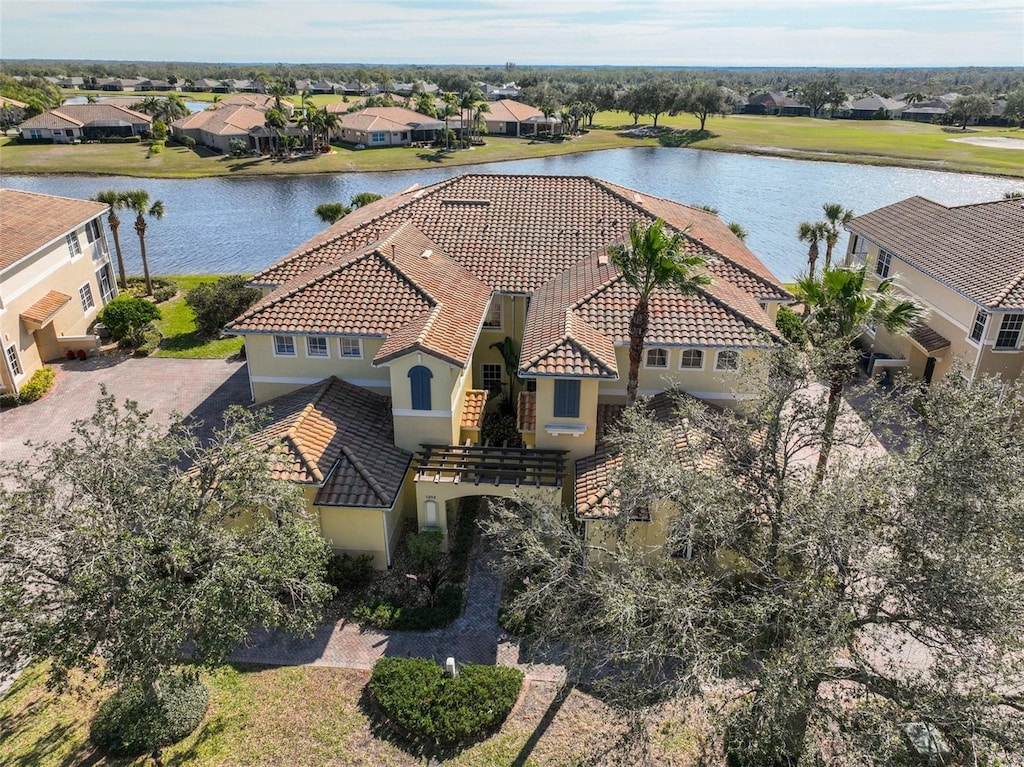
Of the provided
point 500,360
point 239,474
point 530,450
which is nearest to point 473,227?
point 500,360

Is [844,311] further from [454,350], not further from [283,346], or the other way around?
[283,346]

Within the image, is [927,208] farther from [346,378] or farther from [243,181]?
[243,181]

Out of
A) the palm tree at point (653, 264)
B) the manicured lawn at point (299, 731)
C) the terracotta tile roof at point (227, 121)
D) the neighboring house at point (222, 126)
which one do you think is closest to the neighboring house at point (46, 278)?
the manicured lawn at point (299, 731)

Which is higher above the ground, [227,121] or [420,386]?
[227,121]

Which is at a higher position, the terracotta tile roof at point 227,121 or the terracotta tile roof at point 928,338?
the terracotta tile roof at point 227,121

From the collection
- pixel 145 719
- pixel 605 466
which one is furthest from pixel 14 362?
pixel 605 466

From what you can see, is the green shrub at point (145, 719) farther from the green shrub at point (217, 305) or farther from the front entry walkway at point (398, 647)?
the green shrub at point (217, 305)
